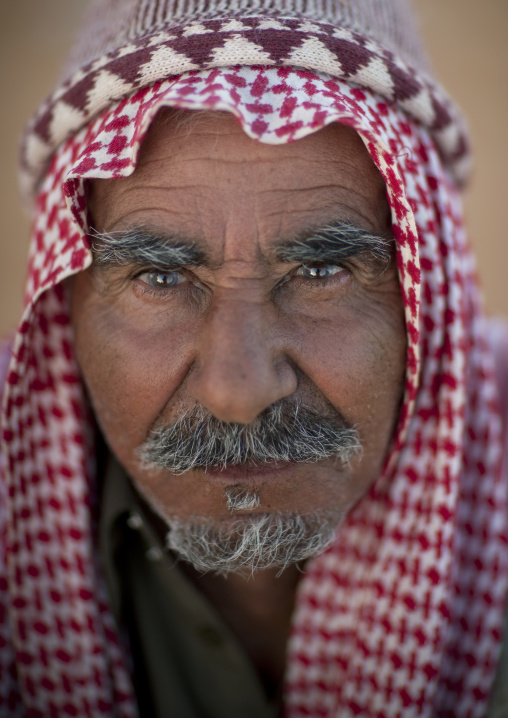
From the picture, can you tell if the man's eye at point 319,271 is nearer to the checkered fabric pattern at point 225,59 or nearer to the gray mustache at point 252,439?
the gray mustache at point 252,439

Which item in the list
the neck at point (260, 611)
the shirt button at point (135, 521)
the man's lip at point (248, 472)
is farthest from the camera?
the neck at point (260, 611)

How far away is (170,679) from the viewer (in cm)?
227

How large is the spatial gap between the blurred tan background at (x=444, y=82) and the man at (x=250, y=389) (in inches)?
203

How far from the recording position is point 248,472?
177 centimetres

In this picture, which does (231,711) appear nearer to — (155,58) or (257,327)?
(257,327)

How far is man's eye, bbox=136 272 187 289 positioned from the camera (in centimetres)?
181

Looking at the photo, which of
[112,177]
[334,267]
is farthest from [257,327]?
[112,177]

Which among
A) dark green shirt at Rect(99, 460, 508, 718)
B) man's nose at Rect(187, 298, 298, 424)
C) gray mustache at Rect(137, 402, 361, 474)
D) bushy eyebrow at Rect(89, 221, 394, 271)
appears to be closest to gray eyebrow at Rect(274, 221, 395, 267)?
bushy eyebrow at Rect(89, 221, 394, 271)

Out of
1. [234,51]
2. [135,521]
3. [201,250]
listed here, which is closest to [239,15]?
[234,51]

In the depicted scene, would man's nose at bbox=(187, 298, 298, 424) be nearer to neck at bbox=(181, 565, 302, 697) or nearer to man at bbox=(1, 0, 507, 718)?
man at bbox=(1, 0, 507, 718)

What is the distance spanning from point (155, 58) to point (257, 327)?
786 millimetres

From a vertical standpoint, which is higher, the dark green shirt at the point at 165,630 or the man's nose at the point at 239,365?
the man's nose at the point at 239,365

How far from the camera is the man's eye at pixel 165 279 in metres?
1.81

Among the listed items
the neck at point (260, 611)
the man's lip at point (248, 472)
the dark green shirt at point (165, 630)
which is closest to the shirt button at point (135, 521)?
the dark green shirt at point (165, 630)
